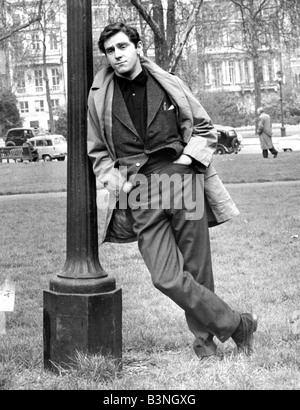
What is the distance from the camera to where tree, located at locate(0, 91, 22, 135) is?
2217 inches

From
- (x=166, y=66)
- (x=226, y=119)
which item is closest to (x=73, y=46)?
(x=166, y=66)

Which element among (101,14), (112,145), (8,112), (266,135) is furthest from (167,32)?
(8,112)

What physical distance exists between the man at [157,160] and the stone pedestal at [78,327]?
1.05ft

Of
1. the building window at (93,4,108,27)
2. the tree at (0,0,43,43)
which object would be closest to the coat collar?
the tree at (0,0,43,43)

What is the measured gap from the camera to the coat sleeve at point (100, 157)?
4.03 metres

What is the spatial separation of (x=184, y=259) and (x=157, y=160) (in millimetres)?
519

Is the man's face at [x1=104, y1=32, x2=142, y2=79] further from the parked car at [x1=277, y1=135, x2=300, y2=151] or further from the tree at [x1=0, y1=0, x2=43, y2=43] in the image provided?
the parked car at [x1=277, y1=135, x2=300, y2=151]

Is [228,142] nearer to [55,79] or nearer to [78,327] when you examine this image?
[78,327]

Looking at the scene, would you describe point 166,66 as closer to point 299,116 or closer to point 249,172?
point 249,172

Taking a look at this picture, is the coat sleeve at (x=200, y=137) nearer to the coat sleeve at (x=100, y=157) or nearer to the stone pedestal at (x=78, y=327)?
the coat sleeve at (x=100, y=157)

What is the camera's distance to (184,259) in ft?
13.7

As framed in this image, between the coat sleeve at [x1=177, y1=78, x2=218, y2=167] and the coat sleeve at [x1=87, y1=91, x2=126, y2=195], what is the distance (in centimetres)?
36

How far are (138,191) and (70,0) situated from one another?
1039mm

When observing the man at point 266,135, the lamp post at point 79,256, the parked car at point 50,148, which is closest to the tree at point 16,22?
the man at point 266,135
